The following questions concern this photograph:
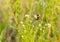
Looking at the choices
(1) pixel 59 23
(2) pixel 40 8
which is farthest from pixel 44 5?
(1) pixel 59 23

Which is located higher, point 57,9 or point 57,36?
point 57,9

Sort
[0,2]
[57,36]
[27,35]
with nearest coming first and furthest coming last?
[27,35] < [57,36] < [0,2]

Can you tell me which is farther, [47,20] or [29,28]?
[47,20]

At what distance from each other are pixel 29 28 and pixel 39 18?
0.31m

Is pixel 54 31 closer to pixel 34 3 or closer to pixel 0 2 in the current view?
pixel 34 3

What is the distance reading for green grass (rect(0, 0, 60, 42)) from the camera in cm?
210

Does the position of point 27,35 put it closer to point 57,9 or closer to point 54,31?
point 54,31

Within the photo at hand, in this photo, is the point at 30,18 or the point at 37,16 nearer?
the point at 30,18

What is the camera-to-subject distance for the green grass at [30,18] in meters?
2.10

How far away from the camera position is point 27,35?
1893 mm

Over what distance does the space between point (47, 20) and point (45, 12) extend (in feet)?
0.27

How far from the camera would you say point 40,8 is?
231 centimetres

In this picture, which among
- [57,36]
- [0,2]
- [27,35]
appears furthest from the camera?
[0,2]

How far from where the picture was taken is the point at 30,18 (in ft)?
6.78
